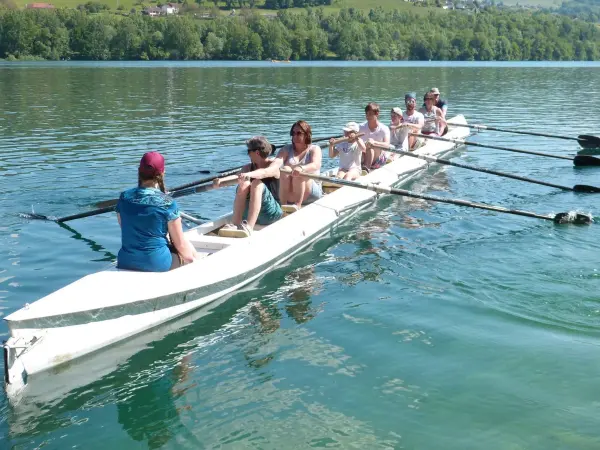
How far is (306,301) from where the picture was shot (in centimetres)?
873

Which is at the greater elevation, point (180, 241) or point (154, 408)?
point (180, 241)

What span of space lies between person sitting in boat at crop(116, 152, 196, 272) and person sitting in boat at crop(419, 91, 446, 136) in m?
12.9

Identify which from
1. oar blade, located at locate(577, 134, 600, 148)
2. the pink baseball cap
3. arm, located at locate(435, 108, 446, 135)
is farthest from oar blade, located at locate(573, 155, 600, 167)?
the pink baseball cap

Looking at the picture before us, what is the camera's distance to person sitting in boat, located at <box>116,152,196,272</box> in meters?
7.06

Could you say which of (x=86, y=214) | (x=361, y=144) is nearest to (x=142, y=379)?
(x=86, y=214)

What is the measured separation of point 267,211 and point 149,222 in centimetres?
314

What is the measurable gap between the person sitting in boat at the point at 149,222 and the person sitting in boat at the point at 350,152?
594cm

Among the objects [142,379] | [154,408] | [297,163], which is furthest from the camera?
[297,163]

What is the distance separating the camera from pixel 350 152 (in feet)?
44.3

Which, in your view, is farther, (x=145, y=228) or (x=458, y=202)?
(x=458, y=202)

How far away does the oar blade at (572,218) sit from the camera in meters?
11.8

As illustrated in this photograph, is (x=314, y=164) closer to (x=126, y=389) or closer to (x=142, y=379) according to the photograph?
(x=142, y=379)

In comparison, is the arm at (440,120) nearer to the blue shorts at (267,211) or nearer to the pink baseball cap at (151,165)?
the blue shorts at (267,211)

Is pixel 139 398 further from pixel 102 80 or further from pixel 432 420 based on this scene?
pixel 102 80
